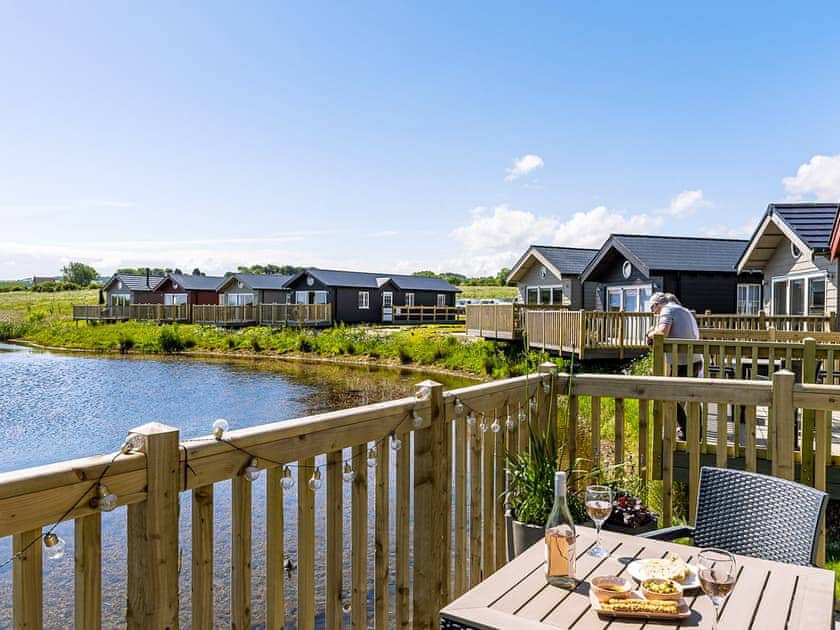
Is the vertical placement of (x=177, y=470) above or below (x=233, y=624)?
above

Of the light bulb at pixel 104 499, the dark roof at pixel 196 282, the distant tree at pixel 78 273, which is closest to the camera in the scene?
the light bulb at pixel 104 499

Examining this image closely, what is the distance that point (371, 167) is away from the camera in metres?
34.9

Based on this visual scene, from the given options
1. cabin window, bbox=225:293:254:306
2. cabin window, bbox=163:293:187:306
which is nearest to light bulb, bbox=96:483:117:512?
Result: cabin window, bbox=225:293:254:306

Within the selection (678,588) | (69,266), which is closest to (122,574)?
(678,588)

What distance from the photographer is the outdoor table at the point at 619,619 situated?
1793mm

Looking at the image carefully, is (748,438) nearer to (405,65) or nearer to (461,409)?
(461,409)

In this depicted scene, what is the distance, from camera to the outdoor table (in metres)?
1.79

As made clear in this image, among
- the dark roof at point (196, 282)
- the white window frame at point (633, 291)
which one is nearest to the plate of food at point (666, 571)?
the white window frame at point (633, 291)

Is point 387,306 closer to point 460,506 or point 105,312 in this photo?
point 105,312

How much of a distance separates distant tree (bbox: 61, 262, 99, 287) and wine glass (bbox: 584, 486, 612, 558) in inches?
4421

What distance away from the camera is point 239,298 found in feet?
136

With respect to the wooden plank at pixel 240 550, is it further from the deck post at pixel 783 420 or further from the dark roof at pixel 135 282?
the dark roof at pixel 135 282

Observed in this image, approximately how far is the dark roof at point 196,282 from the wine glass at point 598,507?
44.0 metres

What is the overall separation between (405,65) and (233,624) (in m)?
20.0
